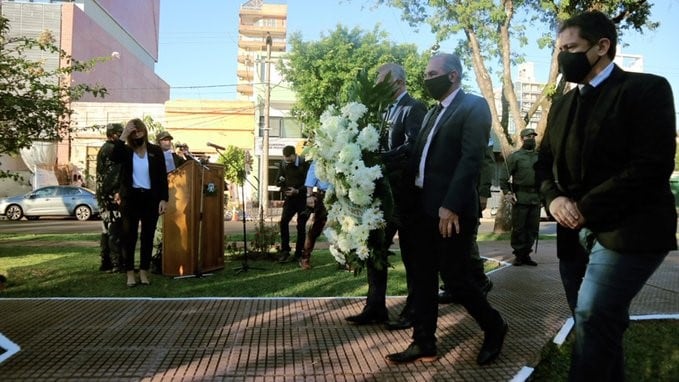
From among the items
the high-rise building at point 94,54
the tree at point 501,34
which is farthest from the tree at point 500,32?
the high-rise building at point 94,54

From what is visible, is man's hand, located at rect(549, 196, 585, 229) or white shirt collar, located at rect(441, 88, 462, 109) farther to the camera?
white shirt collar, located at rect(441, 88, 462, 109)

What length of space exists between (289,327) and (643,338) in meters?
2.67

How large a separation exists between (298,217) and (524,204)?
11.4 ft

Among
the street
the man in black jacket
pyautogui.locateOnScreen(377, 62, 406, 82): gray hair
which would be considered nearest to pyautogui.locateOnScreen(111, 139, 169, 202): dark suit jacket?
the man in black jacket

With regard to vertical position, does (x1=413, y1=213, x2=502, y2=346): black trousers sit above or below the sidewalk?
above

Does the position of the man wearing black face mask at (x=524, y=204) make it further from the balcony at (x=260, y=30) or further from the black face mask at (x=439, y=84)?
the balcony at (x=260, y=30)

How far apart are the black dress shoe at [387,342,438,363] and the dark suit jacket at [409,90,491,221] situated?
0.88m

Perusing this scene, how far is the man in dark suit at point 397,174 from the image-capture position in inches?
157

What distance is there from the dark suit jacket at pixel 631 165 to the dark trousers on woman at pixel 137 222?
5283 millimetres

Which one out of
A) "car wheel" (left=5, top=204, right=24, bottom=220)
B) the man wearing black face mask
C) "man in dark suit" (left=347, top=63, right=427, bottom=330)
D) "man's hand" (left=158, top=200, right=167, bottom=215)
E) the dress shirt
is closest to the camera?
the dress shirt

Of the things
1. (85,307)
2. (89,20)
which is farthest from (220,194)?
(89,20)

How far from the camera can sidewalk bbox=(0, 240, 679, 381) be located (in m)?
3.51

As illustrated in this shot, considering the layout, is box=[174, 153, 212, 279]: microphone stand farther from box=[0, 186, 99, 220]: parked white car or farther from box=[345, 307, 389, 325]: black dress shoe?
box=[0, 186, 99, 220]: parked white car

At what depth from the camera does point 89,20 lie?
43.1 m
